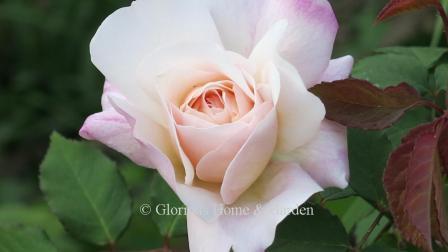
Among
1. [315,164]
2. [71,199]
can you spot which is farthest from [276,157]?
[71,199]

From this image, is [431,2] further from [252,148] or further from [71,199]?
[71,199]

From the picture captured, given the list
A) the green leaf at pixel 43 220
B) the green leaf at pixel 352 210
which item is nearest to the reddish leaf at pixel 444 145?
the green leaf at pixel 352 210

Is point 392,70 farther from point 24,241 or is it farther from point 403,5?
point 24,241

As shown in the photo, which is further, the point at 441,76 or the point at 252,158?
the point at 441,76

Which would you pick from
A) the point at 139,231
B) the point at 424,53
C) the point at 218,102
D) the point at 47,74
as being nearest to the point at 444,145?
the point at 218,102

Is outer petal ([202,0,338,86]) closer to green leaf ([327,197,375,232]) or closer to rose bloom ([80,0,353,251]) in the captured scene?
rose bloom ([80,0,353,251])

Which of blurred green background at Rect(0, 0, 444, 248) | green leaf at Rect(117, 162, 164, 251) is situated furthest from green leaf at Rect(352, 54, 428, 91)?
blurred green background at Rect(0, 0, 444, 248)
